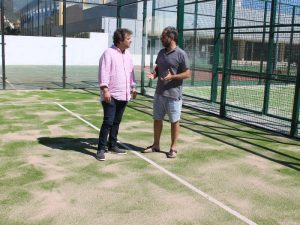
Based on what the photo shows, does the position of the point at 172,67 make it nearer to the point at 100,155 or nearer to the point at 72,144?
the point at 100,155

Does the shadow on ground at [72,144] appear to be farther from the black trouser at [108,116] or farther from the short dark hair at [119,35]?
the short dark hair at [119,35]

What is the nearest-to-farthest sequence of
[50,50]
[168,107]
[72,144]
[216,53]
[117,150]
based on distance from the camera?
[168,107] < [117,150] < [72,144] < [216,53] < [50,50]

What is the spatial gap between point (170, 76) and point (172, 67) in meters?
0.18

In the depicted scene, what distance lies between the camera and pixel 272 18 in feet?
33.2

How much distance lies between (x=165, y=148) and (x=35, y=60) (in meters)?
25.5

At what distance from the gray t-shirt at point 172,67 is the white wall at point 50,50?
22.7 metres

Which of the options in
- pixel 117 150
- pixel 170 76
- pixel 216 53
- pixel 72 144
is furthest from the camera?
pixel 216 53

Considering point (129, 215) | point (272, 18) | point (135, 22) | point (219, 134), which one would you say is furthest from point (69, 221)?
point (135, 22)

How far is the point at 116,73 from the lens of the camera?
576 centimetres

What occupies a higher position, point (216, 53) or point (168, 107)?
point (216, 53)

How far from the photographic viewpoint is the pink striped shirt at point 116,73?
5.64m

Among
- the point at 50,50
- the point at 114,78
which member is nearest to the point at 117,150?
the point at 114,78

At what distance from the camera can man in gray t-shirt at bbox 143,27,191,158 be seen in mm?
5773

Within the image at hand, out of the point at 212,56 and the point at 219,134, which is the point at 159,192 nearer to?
the point at 219,134
